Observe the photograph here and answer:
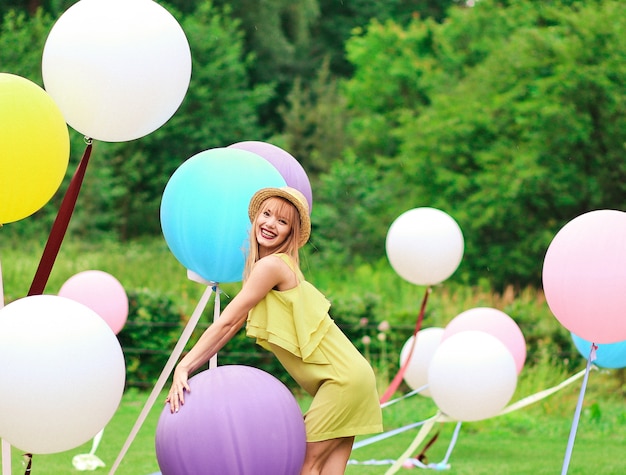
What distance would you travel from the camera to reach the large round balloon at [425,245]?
25.7ft

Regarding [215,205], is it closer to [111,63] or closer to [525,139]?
[111,63]

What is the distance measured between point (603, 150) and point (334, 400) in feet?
46.0

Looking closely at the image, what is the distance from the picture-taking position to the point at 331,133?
2592 centimetres

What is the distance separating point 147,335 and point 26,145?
7.64 metres

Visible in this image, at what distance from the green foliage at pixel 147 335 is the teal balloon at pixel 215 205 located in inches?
258

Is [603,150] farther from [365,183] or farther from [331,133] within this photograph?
[331,133]

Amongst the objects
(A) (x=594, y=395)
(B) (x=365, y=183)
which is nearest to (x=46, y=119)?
(A) (x=594, y=395)

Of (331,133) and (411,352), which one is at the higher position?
(411,352)

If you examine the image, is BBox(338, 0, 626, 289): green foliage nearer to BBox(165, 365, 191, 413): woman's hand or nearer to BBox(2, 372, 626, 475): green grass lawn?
BBox(2, 372, 626, 475): green grass lawn

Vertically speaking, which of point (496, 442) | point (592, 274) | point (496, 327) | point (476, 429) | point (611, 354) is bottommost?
point (476, 429)

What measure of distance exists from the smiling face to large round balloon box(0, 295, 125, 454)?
789 mm

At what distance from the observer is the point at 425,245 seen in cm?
784

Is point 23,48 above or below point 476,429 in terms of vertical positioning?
below

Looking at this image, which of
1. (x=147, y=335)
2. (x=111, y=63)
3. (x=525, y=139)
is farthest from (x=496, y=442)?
(x=525, y=139)
